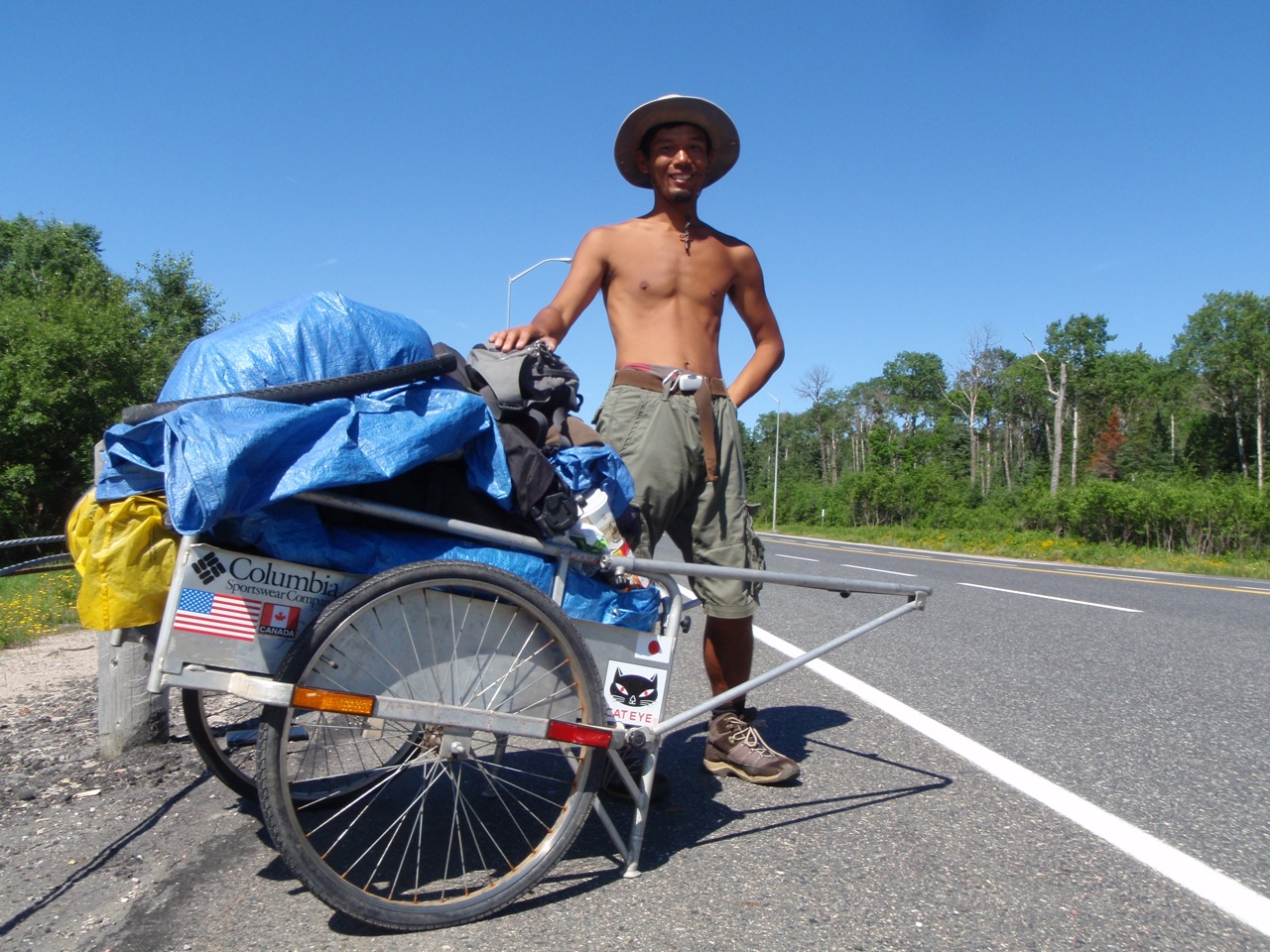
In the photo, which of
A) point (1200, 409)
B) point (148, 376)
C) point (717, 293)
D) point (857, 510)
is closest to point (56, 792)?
point (717, 293)

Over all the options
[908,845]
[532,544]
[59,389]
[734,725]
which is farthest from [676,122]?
[59,389]

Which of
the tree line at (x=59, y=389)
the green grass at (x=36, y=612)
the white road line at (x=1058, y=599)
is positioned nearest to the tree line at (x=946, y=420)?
the tree line at (x=59, y=389)

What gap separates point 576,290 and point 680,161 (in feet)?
1.89

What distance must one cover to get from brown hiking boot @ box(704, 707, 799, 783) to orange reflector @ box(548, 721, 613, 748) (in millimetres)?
1032

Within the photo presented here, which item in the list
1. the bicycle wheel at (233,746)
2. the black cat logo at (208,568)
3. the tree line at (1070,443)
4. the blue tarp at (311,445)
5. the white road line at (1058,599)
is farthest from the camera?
the tree line at (1070,443)

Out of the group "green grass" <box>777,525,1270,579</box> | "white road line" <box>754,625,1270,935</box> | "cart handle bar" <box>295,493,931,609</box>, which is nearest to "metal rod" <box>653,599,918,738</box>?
"cart handle bar" <box>295,493,931,609</box>

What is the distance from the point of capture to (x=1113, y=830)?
104 inches

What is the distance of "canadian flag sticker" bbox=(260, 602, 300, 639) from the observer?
77.6 inches

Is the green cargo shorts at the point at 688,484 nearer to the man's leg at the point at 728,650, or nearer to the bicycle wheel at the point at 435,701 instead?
the man's leg at the point at 728,650

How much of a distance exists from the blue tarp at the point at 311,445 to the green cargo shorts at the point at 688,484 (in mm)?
548

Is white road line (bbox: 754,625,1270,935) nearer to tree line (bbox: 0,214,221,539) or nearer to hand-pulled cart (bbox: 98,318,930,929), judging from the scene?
hand-pulled cart (bbox: 98,318,930,929)

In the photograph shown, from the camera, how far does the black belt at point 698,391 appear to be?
296 centimetres

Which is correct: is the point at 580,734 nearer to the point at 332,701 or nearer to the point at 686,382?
Result: the point at 332,701

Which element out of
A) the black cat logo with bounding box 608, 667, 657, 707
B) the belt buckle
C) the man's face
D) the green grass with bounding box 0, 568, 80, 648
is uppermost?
the man's face
